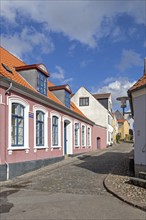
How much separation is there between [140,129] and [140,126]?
0.12m

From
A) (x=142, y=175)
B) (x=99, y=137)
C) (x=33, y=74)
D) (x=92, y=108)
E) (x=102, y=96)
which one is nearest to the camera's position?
(x=142, y=175)

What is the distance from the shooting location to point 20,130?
48.9ft

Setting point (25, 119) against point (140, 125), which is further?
point (25, 119)

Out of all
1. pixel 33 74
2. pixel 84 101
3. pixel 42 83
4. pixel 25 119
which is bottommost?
pixel 25 119

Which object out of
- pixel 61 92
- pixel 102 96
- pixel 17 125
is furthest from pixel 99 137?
pixel 17 125

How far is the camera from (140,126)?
12.2m

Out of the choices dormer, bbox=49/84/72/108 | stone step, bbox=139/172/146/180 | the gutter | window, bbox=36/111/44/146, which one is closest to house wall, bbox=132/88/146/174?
stone step, bbox=139/172/146/180

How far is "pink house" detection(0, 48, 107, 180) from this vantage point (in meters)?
13.4

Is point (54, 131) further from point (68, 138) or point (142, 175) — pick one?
point (142, 175)

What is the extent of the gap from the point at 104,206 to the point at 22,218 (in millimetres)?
2264

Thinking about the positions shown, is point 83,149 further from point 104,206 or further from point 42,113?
point 104,206

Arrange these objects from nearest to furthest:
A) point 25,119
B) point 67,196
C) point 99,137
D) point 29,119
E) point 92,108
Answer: point 67,196 → point 25,119 → point 29,119 → point 99,137 → point 92,108

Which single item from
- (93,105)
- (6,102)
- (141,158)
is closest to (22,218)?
(141,158)

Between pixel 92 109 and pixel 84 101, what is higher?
pixel 84 101
